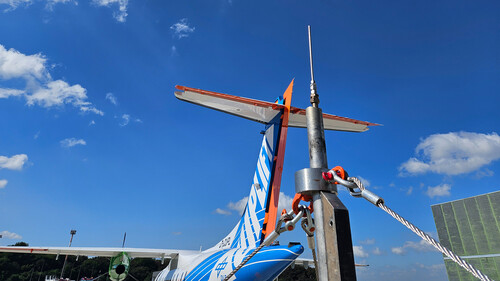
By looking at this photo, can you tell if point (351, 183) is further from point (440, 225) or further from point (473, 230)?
point (440, 225)

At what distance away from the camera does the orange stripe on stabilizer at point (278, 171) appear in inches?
314

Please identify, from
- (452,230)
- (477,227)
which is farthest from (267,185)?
(452,230)

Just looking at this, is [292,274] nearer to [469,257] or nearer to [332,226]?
[469,257]

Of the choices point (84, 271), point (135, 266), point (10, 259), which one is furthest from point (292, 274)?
point (10, 259)

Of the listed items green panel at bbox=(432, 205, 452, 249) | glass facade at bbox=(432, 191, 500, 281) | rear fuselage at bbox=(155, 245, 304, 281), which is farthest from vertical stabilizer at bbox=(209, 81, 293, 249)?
green panel at bbox=(432, 205, 452, 249)

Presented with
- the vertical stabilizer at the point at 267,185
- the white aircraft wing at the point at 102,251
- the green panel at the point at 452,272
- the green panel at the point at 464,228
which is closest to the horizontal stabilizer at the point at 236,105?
the vertical stabilizer at the point at 267,185

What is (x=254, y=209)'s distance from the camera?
9000mm

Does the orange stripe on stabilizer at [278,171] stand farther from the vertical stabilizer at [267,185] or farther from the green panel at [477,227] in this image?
the green panel at [477,227]

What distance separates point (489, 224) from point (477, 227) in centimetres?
119

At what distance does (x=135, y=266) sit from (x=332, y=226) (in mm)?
69994

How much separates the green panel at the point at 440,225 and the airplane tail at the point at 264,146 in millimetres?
28632

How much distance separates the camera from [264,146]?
9828mm

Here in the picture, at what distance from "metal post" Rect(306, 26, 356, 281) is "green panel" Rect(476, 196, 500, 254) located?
31505mm

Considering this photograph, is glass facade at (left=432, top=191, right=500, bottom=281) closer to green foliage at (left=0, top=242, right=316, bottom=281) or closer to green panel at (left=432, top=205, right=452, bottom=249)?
green panel at (left=432, top=205, right=452, bottom=249)
